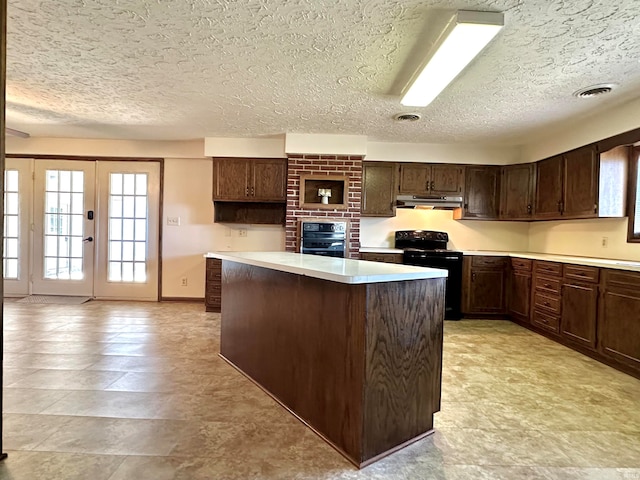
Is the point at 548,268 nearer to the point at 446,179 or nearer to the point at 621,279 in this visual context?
the point at 621,279

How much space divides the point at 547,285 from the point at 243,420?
352 cm

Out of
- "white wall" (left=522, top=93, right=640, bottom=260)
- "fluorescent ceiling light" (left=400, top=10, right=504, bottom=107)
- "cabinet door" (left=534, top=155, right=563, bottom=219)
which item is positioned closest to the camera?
"fluorescent ceiling light" (left=400, top=10, right=504, bottom=107)

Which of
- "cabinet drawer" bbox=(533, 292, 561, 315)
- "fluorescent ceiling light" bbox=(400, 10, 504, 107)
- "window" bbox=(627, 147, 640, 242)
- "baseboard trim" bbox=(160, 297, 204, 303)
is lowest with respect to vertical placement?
"baseboard trim" bbox=(160, 297, 204, 303)

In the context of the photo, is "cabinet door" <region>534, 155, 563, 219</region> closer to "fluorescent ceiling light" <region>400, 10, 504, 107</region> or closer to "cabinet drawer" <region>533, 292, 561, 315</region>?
"cabinet drawer" <region>533, 292, 561, 315</region>

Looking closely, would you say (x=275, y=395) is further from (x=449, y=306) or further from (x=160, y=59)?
(x=449, y=306)

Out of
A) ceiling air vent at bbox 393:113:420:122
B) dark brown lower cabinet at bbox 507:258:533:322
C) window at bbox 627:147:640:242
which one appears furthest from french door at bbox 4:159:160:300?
window at bbox 627:147:640:242

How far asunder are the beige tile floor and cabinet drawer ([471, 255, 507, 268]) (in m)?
1.40

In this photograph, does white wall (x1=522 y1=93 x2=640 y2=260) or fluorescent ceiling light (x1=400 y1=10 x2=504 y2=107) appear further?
white wall (x1=522 y1=93 x2=640 y2=260)

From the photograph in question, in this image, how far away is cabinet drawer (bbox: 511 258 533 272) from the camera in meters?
4.21

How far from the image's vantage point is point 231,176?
4.94 meters

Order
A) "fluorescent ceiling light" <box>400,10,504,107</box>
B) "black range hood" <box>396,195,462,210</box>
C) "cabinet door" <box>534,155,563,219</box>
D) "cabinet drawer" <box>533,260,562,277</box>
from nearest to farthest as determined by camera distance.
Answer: "fluorescent ceiling light" <box>400,10,504,107</box>, "cabinet drawer" <box>533,260,562,277</box>, "cabinet door" <box>534,155,563,219</box>, "black range hood" <box>396,195,462,210</box>

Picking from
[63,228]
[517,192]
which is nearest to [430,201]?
[517,192]

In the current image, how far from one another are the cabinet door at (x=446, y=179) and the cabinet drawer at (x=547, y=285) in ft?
5.16

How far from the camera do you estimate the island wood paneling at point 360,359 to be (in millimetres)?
1717
